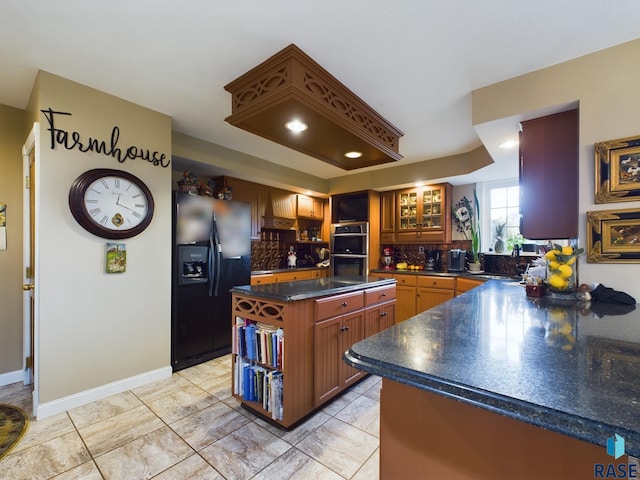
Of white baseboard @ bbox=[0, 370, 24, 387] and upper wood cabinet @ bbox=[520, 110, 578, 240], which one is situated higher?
upper wood cabinet @ bbox=[520, 110, 578, 240]

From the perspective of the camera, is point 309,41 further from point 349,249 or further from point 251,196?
point 349,249

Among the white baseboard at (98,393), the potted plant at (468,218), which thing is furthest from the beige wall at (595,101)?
the white baseboard at (98,393)

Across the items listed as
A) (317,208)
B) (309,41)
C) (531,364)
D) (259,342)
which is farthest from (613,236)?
(317,208)

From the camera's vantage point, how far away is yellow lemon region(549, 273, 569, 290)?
1.81 metres

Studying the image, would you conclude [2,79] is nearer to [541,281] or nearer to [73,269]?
[73,269]

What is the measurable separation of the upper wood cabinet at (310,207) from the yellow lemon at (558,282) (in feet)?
12.1

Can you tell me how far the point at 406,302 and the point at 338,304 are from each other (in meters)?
2.42

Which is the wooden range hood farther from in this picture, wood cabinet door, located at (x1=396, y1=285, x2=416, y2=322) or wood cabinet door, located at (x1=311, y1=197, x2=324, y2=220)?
wood cabinet door, located at (x1=311, y1=197, x2=324, y2=220)

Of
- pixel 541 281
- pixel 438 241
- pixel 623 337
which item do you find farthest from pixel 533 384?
pixel 438 241

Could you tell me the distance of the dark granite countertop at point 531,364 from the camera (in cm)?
58

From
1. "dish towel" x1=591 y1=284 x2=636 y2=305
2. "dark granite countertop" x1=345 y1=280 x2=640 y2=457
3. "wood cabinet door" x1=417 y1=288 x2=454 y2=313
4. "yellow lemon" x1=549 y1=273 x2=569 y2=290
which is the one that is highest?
"yellow lemon" x1=549 y1=273 x2=569 y2=290

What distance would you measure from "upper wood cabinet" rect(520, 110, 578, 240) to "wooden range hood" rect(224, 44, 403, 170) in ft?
3.71

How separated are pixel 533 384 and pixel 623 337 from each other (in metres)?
0.71

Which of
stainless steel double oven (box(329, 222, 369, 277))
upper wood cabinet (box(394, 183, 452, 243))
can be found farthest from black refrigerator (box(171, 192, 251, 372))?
upper wood cabinet (box(394, 183, 452, 243))
